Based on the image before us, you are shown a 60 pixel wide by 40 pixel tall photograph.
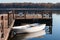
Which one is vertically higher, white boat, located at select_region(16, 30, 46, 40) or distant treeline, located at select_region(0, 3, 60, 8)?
distant treeline, located at select_region(0, 3, 60, 8)

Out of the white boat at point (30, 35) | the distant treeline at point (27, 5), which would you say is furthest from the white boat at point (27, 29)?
the distant treeline at point (27, 5)

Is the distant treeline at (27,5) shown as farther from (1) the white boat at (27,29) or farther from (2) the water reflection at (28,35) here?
(2) the water reflection at (28,35)

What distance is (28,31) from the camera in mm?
7473

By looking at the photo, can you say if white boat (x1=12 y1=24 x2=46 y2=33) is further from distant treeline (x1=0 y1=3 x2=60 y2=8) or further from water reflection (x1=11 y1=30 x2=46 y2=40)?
distant treeline (x1=0 y1=3 x2=60 y2=8)

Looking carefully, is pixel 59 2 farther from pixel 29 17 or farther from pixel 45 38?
pixel 45 38

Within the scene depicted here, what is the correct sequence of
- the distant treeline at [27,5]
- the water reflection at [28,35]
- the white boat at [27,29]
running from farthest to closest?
1. the distant treeline at [27,5]
2. the white boat at [27,29]
3. the water reflection at [28,35]

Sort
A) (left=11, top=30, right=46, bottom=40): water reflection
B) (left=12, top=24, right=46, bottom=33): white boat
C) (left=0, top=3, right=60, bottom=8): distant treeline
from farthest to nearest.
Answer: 1. (left=0, top=3, right=60, bottom=8): distant treeline
2. (left=12, top=24, right=46, bottom=33): white boat
3. (left=11, top=30, right=46, bottom=40): water reflection

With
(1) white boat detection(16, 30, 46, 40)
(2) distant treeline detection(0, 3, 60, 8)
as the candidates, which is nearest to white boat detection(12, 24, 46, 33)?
(1) white boat detection(16, 30, 46, 40)

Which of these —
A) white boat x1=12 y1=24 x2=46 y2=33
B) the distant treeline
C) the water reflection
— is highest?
the distant treeline

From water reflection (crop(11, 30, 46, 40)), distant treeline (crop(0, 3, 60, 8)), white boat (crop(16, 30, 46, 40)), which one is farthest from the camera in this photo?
distant treeline (crop(0, 3, 60, 8))

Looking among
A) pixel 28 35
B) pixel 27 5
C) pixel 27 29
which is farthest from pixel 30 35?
pixel 27 5

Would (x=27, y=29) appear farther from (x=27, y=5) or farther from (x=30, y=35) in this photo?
(x=27, y=5)

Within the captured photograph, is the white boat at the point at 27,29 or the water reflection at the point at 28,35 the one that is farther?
the white boat at the point at 27,29

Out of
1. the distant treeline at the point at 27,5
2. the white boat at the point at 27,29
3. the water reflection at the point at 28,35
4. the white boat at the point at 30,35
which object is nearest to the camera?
the water reflection at the point at 28,35
